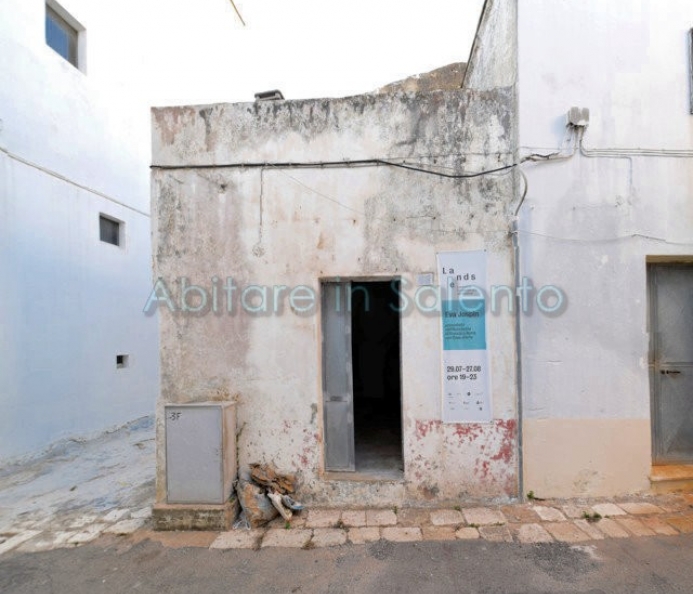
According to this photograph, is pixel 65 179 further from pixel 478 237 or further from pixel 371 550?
pixel 371 550

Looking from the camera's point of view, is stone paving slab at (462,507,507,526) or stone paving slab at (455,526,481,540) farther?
stone paving slab at (462,507,507,526)

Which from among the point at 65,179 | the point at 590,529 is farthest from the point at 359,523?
the point at 65,179

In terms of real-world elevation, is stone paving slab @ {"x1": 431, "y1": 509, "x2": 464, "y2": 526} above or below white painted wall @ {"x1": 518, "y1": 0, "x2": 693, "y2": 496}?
below

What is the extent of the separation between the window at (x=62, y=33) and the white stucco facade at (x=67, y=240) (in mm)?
178

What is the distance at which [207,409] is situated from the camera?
377cm

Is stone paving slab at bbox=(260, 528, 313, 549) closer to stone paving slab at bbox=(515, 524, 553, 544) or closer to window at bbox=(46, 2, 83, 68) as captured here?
stone paving slab at bbox=(515, 524, 553, 544)

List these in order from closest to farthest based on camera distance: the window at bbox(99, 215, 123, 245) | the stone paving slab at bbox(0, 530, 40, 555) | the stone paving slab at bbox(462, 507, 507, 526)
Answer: the stone paving slab at bbox(0, 530, 40, 555) → the stone paving slab at bbox(462, 507, 507, 526) → the window at bbox(99, 215, 123, 245)

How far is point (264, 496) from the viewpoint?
3854 millimetres

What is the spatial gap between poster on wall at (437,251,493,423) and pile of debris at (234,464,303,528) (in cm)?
187

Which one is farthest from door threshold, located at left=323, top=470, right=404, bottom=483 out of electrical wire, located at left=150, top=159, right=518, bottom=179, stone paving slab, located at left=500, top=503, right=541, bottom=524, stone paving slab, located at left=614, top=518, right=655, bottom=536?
electrical wire, located at left=150, top=159, right=518, bottom=179

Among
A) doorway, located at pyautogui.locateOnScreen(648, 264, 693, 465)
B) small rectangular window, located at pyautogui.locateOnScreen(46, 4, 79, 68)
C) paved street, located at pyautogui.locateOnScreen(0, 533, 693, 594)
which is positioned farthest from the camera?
small rectangular window, located at pyautogui.locateOnScreen(46, 4, 79, 68)

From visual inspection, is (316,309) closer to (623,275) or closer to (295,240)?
(295,240)

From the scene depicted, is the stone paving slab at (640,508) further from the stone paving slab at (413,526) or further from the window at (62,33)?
the window at (62,33)

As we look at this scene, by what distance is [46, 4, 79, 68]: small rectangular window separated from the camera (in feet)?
22.5
